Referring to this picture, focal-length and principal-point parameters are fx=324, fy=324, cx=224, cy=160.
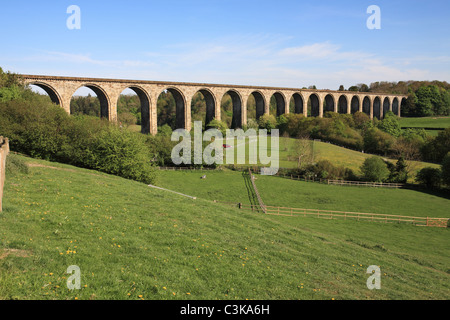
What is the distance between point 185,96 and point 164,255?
50146 mm

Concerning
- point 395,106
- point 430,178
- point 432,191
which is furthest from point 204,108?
point 395,106

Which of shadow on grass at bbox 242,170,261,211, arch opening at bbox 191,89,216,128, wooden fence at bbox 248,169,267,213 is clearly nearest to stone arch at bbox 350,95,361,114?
arch opening at bbox 191,89,216,128

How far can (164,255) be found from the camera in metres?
8.55

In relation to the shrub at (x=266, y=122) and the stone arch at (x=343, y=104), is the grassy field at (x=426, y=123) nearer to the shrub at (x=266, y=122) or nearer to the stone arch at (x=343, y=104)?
the stone arch at (x=343, y=104)

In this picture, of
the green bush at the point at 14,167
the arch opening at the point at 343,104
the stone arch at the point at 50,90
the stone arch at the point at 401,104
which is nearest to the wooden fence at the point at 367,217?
the green bush at the point at 14,167

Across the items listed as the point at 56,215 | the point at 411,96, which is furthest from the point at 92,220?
the point at 411,96

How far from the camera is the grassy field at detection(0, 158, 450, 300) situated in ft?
21.6

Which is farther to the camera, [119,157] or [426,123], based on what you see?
[426,123]

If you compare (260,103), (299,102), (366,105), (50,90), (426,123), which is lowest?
(426,123)

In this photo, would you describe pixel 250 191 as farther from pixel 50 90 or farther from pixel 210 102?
pixel 210 102

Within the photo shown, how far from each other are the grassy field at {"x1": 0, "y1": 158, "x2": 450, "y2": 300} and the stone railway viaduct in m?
30.2

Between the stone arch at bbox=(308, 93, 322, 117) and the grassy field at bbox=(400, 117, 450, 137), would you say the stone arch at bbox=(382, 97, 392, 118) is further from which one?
the stone arch at bbox=(308, 93, 322, 117)

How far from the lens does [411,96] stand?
362ft

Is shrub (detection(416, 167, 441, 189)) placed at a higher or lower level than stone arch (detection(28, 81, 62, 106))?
lower
